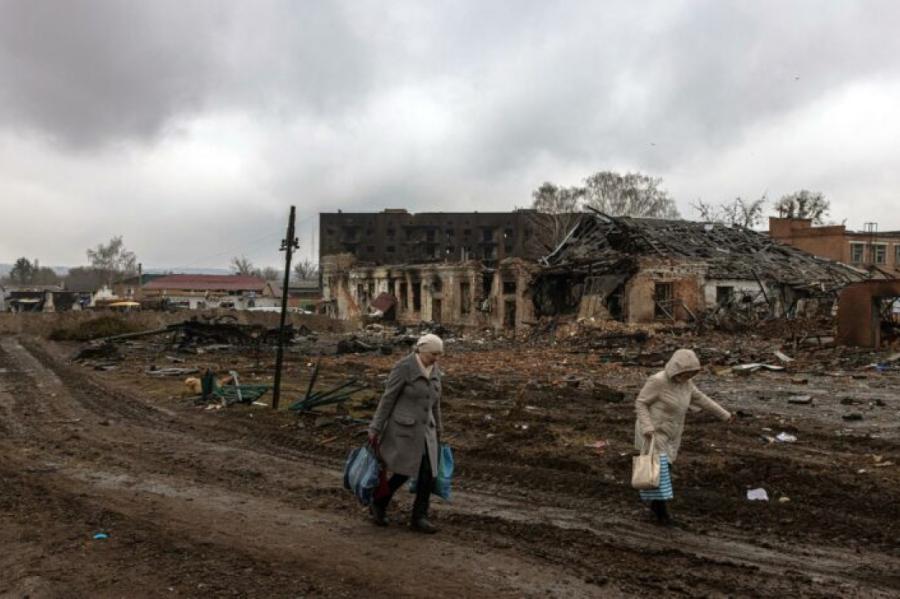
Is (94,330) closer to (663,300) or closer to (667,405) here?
(663,300)

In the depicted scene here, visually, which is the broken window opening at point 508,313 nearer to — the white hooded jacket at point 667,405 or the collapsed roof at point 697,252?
the collapsed roof at point 697,252

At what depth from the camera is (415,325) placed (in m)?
44.5

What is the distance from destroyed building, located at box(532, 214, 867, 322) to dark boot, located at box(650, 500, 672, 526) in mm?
26121

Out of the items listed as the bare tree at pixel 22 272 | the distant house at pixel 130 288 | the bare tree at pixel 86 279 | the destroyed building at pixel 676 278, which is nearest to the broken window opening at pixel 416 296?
the destroyed building at pixel 676 278

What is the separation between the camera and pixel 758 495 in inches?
285

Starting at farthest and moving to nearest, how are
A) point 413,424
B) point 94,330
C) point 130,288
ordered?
1. point 130,288
2. point 94,330
3. point 413,424

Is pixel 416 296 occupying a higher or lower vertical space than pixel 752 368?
higher

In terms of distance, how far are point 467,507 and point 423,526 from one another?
1.03 metres

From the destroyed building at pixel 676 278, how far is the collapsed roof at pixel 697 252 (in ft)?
0.18

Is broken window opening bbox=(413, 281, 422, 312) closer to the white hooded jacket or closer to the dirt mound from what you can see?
the dirt mound

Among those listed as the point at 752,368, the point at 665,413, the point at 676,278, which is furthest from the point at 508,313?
the point at 665,413

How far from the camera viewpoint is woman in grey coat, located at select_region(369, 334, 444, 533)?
19.8 ft

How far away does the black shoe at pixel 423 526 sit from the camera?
20.1 ft

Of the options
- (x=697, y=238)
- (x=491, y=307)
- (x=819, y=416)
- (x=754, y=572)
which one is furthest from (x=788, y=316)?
(x=754, y=572)
